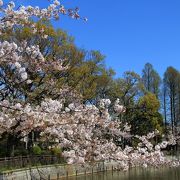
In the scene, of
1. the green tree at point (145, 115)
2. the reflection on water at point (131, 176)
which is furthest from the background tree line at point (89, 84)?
the reflection on water at point (131, 176)

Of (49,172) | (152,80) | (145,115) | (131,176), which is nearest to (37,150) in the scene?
(49,172)

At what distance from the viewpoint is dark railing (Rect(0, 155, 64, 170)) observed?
23.7m

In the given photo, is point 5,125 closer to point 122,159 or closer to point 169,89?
point 122,159

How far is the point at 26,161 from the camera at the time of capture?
26.1 meters

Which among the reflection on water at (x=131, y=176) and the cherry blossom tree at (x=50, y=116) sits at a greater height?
the cherry blossom tree at (x=50, y=116)

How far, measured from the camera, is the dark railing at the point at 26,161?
933 inches

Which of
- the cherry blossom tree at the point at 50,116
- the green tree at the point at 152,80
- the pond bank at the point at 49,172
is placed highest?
the green tree at the point at 152,80

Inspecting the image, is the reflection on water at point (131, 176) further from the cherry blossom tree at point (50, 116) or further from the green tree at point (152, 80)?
the green tree at point (152, 80)

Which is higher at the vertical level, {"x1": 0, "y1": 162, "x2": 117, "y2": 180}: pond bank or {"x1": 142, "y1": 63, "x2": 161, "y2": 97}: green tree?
{"x1": 142, "y1": 63, "x2": 161, "y2": 97}: green tree

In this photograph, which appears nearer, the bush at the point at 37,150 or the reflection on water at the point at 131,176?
the reflection on water at the point at 131,176

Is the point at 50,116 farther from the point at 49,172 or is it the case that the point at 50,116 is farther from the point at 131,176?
the point at 131,176

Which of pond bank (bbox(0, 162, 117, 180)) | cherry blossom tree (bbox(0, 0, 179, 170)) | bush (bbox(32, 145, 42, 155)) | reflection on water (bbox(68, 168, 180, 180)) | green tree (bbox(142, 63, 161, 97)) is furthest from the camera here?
green tree (bbox(142, 63, 161, 97))

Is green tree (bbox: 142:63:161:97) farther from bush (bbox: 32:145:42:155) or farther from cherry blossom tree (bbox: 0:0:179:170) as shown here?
cherry blossom tree (bbox: 0:0:179:170)

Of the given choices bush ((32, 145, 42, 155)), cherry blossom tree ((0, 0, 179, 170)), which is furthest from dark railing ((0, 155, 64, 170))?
cherry blossom tree ((0, 0, 179, 170))
